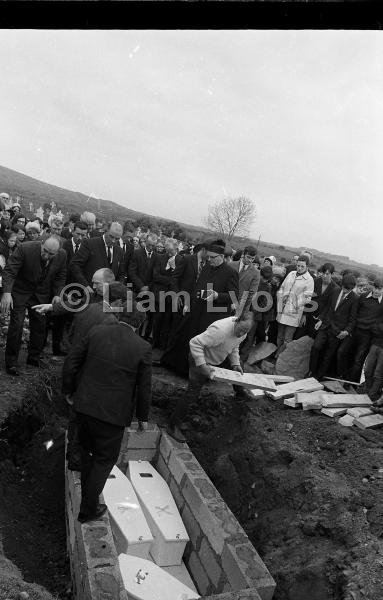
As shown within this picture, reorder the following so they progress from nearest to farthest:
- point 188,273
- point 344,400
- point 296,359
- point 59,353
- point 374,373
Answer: point 344,400
point 374,373
point 59,353
point 188,273
point 296,359

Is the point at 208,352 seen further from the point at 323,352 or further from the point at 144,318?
the point at 323,352

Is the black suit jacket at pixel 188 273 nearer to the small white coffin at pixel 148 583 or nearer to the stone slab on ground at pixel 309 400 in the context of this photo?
the stone slab on ground at pixel 309 400

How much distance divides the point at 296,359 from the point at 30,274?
463cm

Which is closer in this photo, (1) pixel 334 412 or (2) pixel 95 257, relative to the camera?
(1) pixel 334 412

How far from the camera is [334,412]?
607cm

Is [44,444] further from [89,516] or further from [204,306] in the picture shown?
[204,306]

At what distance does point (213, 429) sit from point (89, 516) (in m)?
2.66

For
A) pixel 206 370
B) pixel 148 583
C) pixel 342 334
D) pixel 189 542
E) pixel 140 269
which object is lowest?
pixel 189 542

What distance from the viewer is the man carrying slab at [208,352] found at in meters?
5.26

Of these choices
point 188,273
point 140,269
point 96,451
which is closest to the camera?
point 96,451

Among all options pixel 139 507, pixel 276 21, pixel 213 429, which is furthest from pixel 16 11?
pixel 213 429

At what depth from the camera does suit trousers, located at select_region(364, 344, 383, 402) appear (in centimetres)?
648

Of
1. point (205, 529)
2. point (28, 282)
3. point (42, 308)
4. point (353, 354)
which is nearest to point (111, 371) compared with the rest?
point (205, 529)

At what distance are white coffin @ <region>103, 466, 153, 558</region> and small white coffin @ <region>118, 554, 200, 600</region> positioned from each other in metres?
0.28
